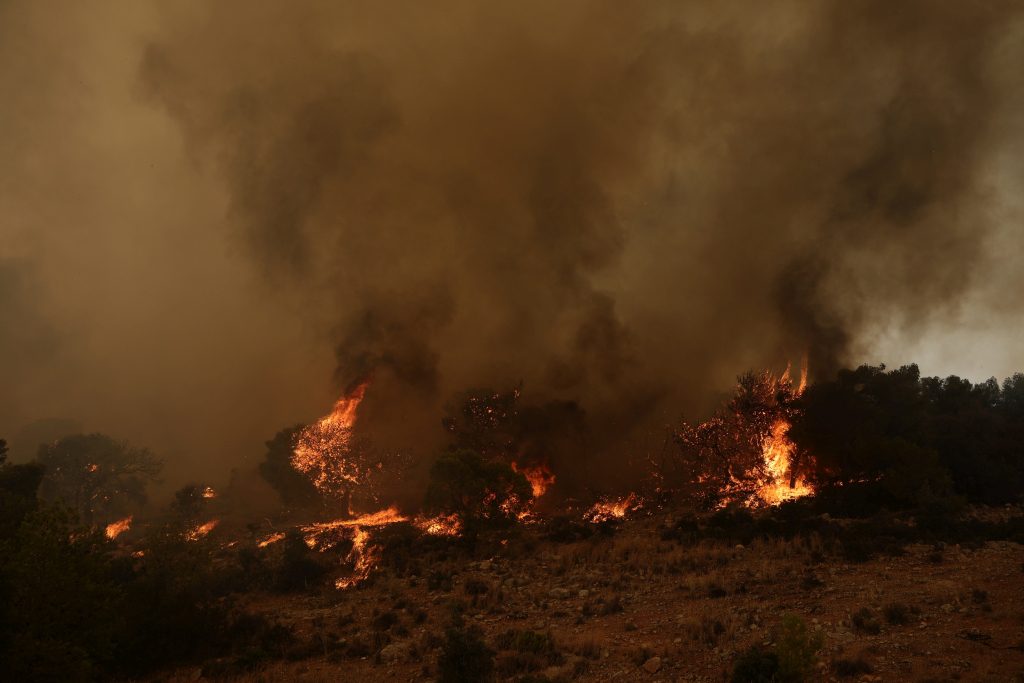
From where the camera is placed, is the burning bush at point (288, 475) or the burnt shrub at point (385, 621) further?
the burning bush at point (288, 475)

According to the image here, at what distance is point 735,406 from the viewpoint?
50.4 metres

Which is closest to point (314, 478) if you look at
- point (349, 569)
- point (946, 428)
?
point (349, 569)

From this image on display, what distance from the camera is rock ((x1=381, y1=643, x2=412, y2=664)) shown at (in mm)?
19469

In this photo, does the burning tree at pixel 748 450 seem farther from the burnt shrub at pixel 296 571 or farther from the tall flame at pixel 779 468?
the burnt shrub at pixel 296 571

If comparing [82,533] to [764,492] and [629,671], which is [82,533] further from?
[764,492]

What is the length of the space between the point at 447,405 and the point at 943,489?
45838mm

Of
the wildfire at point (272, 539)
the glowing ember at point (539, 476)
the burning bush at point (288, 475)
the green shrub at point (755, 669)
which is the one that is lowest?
the green shrub at point (755, 669)

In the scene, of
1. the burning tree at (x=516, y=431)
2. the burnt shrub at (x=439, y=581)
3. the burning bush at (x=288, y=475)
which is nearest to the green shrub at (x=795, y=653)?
the burnt shrub at (x=439, y=581)

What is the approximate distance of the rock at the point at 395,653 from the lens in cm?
1947

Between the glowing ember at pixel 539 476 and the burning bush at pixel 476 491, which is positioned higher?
the glowing ember at pixel 539 476

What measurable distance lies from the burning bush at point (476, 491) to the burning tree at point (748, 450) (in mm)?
15959

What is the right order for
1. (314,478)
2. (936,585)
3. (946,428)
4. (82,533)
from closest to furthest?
(82,533)
(936,585)
(946,428)
(314,478)

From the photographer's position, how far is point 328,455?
60719 mm

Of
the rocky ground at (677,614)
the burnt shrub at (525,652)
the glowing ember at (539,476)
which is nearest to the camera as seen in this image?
the rocky ground at (677,614)
